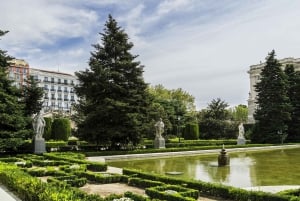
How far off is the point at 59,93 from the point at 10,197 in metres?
83.8

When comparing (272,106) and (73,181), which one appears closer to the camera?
(73,181)

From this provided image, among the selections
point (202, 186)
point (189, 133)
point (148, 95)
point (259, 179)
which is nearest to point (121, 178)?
point (202, 186)

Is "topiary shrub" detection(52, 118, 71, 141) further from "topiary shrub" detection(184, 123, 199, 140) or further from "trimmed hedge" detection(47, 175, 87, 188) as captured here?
"trimmed hedge" detection(47, 175, 87, 188)

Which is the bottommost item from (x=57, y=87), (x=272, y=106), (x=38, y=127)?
(x=38, y=127)

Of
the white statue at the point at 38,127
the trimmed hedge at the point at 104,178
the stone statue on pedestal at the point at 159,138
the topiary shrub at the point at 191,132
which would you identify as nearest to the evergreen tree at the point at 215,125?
the topiary shrub at the point at 191,132

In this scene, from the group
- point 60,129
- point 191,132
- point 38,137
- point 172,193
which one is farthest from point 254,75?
point 172,193

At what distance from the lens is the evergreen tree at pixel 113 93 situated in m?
24.5

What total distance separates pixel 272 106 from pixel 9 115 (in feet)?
89.3

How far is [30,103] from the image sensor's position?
28.2m

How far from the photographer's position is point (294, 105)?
41156mm

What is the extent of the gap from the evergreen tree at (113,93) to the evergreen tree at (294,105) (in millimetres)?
21490

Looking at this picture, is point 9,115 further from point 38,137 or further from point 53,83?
point 53,83

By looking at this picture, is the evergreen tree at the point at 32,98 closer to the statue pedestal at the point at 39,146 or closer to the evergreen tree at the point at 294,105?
the statue pedestal at the point at 39,146

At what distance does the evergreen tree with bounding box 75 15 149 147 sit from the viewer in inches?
963
